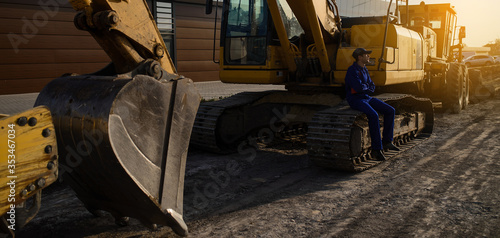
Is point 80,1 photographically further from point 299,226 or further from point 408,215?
point 408,215

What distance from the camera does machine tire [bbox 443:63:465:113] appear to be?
467 inches

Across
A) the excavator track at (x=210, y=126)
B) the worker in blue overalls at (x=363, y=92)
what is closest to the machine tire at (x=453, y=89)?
the worker in blue overalls at (x=363, y=92)

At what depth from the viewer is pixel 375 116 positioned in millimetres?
6254

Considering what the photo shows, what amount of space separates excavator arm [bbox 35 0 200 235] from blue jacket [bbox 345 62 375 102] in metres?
3.16

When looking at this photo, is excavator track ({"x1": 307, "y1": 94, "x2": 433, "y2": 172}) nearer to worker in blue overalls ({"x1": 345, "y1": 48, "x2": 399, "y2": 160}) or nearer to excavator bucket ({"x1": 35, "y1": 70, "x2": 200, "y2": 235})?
worker in blue overalls ({"x1": 345, "y1": 48, "x2": 399, "y2": 160})

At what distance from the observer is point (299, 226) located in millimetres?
4156

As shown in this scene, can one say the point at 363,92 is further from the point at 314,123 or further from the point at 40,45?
the point at 40,45

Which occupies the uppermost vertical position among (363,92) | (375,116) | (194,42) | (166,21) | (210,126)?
(166,21)

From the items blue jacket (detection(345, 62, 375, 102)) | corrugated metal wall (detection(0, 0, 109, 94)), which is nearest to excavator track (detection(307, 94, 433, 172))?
blue jacket (detection(345, 62, 375, 102))

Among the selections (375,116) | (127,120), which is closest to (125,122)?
(127,120)

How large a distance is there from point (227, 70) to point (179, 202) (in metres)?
4.34

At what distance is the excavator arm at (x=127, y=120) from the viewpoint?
127 inches

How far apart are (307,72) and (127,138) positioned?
189 inches

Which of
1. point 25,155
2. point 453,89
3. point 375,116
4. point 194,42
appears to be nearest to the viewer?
point 25,155
